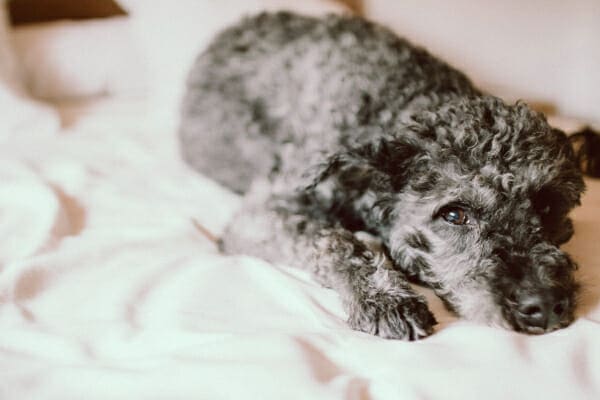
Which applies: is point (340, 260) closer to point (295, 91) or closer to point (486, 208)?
point (486, 208)

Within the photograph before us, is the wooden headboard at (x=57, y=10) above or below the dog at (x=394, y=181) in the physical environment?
below

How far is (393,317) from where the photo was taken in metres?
1.14

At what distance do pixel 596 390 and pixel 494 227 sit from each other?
44cm

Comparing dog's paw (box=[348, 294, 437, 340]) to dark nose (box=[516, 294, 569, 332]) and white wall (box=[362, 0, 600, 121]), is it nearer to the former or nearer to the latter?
dark nose (box=[516, 294, 569, 332])

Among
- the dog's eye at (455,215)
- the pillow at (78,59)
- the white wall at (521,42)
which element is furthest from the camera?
the pillow at (78,59)

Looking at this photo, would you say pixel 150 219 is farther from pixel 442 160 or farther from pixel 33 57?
pixel 33 57

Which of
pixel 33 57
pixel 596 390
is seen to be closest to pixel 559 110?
pixel 596 390

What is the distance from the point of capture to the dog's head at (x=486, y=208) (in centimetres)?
113

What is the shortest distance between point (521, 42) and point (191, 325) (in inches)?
82.8

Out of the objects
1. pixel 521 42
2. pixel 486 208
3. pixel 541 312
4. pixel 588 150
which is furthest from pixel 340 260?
pixel 521 42

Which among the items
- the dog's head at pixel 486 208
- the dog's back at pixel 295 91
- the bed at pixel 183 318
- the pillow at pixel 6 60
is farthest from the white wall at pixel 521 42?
the pillow at pixel 6 60

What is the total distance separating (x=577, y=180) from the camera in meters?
1.37

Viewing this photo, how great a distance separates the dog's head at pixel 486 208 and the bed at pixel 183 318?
2.6 inches

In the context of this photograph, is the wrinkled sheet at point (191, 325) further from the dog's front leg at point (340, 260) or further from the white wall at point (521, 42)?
the white wall at point (521, 42)
